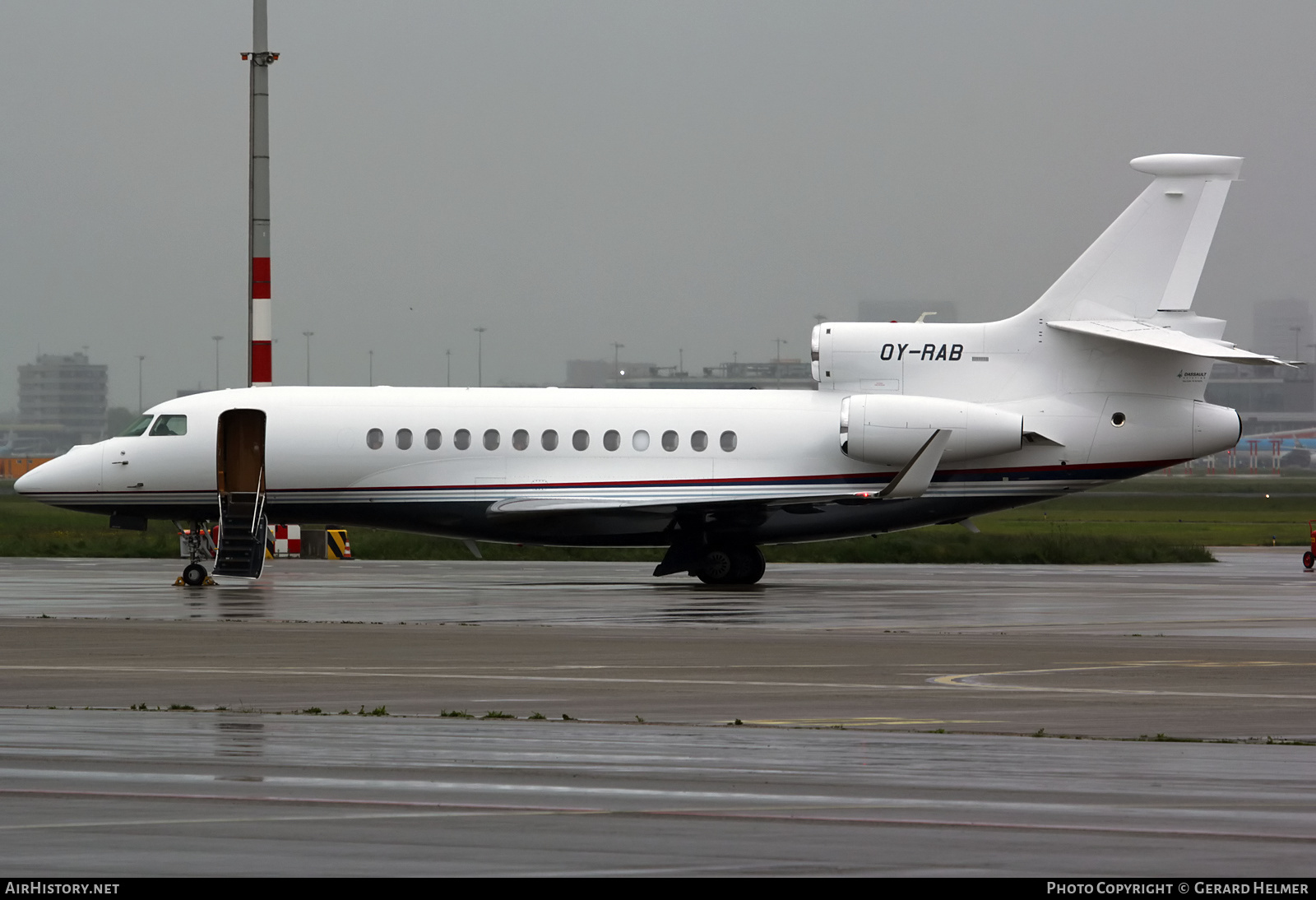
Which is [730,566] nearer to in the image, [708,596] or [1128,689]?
[708,596]

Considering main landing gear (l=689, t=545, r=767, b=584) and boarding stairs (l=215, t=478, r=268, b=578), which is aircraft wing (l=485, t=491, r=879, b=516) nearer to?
main landing gear (l=689, t=545, r=767, b=584)

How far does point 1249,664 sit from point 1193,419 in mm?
15978

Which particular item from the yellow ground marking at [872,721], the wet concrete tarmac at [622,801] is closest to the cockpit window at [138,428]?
the wet concrete tarmac at [622,801]

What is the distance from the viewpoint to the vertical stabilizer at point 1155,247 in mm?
32562

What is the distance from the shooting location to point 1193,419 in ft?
107

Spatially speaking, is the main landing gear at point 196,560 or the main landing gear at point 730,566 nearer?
the main landing gear at point 196,560

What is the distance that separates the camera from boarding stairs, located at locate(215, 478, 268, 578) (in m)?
30.4

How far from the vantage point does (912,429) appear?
1242 inches

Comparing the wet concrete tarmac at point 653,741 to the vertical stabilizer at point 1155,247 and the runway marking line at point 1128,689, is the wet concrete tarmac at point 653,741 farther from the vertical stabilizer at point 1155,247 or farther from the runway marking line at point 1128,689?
the vertical stabilizer at point 1155,247

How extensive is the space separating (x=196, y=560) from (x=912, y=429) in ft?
43.9

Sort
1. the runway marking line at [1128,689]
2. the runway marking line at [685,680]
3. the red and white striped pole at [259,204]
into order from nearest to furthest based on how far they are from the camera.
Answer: the runway marking line at [1128,689] → the runway marking line at [685,680] → the red and white striped pole at [259,204]

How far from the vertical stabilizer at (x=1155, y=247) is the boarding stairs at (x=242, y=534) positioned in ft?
52.0

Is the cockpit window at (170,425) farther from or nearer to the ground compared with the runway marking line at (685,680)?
farther from the ground

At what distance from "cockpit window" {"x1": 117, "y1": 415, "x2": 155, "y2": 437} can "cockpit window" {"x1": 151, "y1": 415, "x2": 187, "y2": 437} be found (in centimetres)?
23
